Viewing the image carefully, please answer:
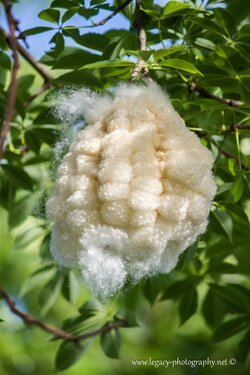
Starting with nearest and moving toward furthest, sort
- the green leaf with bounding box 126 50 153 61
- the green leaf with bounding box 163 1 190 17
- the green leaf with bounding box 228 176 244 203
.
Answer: the green leaf with bounding box 126 50 153 61 → the green leaf with bounding box 163 1 190 17 → the green leaf with bounding box 228 176 244 203

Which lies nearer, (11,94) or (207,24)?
(11,94)

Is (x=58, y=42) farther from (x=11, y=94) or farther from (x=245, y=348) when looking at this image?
(x=245, y=348)

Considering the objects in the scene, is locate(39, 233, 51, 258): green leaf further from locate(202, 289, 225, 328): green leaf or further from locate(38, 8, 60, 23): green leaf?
locate(38, 8, 60, 23): green leaf

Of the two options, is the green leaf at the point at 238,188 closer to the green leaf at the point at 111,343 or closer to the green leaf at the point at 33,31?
the green leaf at the point at 33,31

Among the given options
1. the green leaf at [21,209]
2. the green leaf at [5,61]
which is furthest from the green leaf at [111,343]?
the green leaf at [5,61]

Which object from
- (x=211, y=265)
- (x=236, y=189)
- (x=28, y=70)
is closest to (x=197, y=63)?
(x=236, y=189)

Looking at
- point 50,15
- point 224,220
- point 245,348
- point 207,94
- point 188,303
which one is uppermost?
point 50,15

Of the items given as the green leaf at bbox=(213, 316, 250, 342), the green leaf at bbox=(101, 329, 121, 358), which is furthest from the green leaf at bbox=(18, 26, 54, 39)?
the green leaf at bbox=(213, 316, 250, 342)

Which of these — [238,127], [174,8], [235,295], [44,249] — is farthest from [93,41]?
[235,295]

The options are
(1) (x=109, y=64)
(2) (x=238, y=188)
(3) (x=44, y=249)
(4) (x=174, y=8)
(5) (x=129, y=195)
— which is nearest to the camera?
(5) (x=129, y=195)
